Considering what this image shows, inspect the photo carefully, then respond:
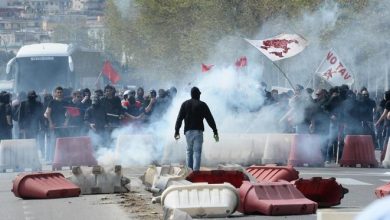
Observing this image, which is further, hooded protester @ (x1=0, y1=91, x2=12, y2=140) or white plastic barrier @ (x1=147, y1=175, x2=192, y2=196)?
hooded protester @ (x1=0, y1=91, x2=12, y2=140)

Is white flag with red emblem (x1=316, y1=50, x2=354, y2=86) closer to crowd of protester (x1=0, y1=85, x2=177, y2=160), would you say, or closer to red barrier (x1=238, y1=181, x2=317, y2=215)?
crowd of protester (x1=0, y1=85, x2=177, y2=160)

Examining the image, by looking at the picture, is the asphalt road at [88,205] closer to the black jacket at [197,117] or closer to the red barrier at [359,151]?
the black jacket at [197,117]

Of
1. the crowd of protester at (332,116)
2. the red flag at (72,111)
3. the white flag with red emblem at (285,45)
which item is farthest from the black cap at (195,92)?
the white flag with red emblem at (285,45)

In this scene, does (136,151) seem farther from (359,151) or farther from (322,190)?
(322,190)

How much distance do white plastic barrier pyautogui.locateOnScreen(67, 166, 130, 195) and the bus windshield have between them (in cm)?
2841

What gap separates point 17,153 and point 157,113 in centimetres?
479

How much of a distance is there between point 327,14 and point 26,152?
20.6 meters

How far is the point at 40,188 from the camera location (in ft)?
70.6

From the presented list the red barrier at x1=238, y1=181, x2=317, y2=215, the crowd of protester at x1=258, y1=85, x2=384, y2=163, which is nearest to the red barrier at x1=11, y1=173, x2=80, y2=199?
the red barrier at x1=238, y1=181, x2=317, y2=215

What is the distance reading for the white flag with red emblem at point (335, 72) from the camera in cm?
3606

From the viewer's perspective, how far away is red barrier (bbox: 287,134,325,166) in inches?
1173

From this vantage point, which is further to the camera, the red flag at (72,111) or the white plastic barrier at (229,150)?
the red flag at (72,111)

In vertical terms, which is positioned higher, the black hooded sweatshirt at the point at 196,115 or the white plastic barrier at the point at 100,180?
the black hooded sweatshirt at the point at 196,115

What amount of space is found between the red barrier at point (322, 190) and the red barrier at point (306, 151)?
10.9 meters
